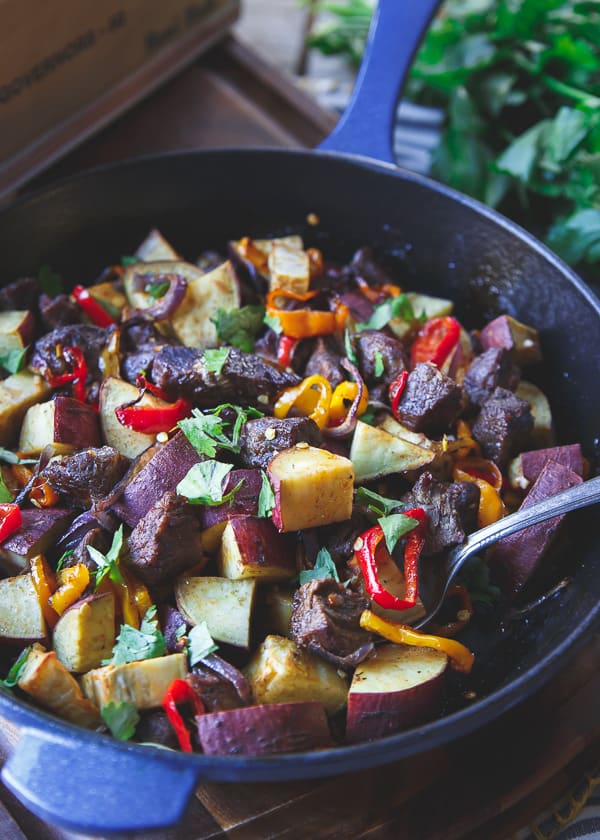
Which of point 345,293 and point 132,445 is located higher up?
point 345,293

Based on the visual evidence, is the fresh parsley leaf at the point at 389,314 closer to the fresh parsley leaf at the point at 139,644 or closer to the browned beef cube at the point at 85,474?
the browned beef cube at the point at 85,474

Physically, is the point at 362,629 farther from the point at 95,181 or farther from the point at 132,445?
the point at 95,181

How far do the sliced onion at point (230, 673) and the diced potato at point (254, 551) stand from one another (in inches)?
10.3

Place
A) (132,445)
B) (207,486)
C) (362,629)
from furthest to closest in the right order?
(132,445) < (207,486) < (362,629)

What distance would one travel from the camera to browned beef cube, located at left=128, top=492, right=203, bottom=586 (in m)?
2.41

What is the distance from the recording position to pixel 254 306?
133 inches

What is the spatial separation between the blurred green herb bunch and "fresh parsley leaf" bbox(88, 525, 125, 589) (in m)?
2.66

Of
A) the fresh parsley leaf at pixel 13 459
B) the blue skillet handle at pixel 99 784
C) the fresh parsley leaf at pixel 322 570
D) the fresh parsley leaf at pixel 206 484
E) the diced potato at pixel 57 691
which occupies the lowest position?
the diced potato at pixel 57 691

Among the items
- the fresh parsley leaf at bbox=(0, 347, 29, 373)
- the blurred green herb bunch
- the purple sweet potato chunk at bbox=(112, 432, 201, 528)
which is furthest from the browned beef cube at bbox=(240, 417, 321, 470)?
the blurred green herb bunch

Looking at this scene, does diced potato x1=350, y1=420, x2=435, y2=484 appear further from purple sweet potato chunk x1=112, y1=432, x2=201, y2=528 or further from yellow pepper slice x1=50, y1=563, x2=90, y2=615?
yellow pepper slice x1=50, y1=563, x2=90, y2=615

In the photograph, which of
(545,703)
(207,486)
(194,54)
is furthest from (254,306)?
(194,54)

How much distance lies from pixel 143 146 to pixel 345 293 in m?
1.78

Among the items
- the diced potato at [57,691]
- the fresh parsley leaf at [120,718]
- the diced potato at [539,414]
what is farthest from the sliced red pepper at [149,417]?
the diced potato at [539,414]

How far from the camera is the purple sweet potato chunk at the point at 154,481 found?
2609 mm
